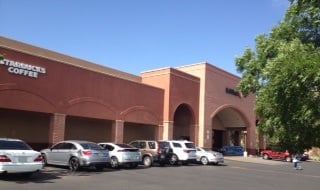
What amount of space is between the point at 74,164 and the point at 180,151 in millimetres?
10450

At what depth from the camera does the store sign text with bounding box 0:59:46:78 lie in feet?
79.0

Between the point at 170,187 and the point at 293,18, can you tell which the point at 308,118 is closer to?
the point at 293,18

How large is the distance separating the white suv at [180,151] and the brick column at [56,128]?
23.0 feet

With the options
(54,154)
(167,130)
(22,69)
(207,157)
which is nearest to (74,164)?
(54,154)

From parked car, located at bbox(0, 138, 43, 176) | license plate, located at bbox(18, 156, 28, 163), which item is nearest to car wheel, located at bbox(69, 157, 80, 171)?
parked car, located at bbox(0, 138, 43, 176)

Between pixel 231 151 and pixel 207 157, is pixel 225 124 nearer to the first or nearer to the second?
pixel 231 151

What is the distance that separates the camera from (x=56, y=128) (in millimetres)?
26938

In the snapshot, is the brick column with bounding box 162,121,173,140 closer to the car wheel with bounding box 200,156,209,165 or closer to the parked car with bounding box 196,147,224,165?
the parked car with bounding box 196,147,224,165

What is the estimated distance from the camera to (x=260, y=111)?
26.0 feet

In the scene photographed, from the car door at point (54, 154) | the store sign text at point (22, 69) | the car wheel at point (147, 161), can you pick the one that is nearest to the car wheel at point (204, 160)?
the car wheel at point (147, 161)

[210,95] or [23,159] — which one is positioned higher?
[210,95]

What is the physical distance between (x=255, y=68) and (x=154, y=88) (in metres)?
27.2

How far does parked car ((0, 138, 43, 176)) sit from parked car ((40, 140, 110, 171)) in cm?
440

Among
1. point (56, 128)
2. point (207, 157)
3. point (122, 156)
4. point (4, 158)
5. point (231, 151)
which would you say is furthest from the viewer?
point (231, 151)
